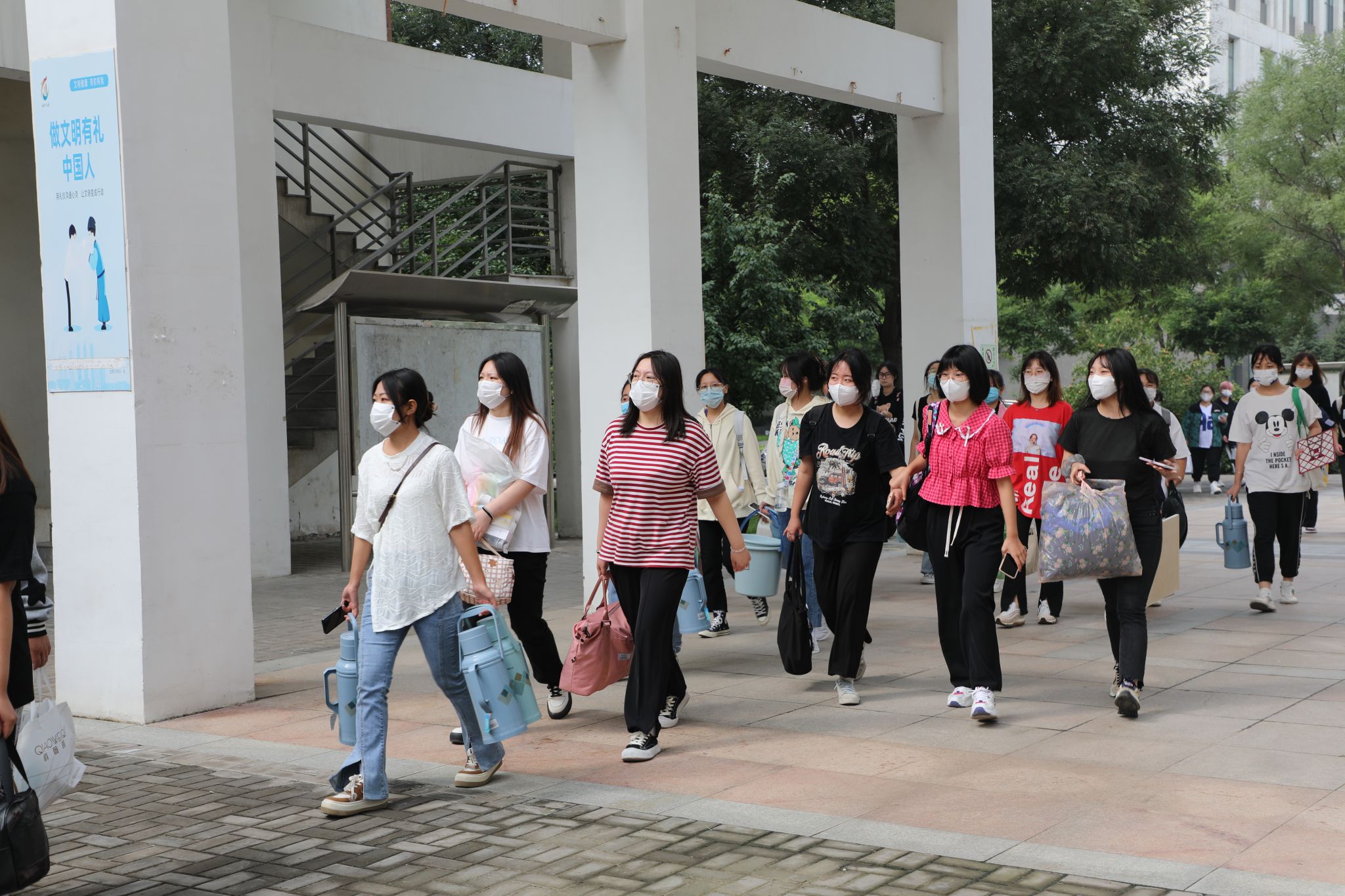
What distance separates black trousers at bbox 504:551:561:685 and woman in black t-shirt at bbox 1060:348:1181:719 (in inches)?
106

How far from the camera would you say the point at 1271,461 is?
1023 centimetres

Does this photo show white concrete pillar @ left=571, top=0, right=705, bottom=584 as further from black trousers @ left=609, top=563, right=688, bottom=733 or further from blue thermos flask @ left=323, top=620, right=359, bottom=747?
blue thermos flask @ left=323, top=620, right=359, bottom=747

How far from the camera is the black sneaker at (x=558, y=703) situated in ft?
24.1

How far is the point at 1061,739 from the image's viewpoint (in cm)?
661

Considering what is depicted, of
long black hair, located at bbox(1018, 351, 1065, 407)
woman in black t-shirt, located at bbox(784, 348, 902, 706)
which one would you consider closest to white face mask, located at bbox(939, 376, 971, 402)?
woman in black t-shirt, located at bbox(784, 348, 902, 706)

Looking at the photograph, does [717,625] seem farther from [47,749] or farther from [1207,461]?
[1207,461]

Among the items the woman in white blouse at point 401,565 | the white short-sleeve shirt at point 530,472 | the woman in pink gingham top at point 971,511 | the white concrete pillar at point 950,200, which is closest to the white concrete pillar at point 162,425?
the white short-sleeve shirt at point 530,472

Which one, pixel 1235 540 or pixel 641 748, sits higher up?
pixel 1235 540

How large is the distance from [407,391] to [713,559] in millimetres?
4343

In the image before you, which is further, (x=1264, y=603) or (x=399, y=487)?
(x=1264, y=603)

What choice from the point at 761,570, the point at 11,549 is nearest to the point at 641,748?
the point at 761,570

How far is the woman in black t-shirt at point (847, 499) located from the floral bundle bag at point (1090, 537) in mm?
800

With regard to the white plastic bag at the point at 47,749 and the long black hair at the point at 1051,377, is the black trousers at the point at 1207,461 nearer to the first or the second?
the long black hair at the point at 1051,377

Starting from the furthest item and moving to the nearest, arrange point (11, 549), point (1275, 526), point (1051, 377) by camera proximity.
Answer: point (1275, 526) → point (1051, 377) → point (11, 549)
